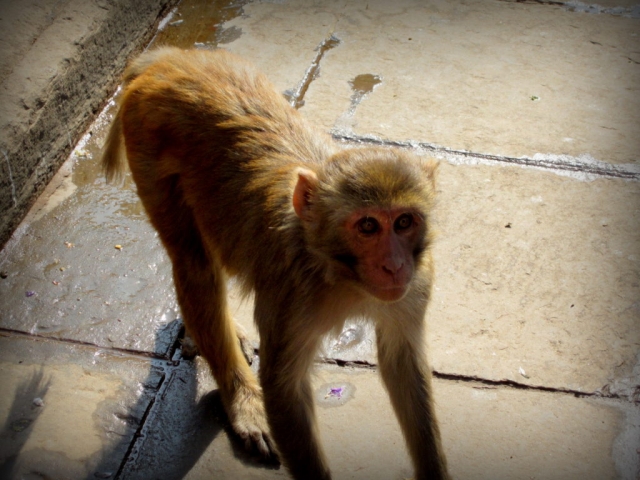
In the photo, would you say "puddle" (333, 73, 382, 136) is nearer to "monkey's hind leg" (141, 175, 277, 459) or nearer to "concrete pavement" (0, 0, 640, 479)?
"concrete pavement" (0, 0, 640, 479)

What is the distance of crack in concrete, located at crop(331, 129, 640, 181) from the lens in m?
5.60

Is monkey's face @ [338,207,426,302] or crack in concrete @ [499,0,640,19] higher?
monkey's face @ [338,207,426,302]

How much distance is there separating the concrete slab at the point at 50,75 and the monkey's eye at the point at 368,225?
3.01 meters

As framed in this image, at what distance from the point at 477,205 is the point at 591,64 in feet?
7.61

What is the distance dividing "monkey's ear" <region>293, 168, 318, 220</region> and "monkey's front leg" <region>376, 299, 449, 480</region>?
676 mm

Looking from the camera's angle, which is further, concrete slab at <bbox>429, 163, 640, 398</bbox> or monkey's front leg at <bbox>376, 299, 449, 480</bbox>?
concrete slab at <bbox>429, 163, 640, 398</bbox>

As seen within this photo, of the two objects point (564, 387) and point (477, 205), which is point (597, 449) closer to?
point (564, 387)

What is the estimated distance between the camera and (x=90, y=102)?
625cm

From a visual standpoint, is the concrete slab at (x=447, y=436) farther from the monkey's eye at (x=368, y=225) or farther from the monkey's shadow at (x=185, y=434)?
the monkey's eye at (x=368, y=225)

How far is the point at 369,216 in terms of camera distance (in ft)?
10.3

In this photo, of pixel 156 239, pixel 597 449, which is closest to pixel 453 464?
pixel 597 449

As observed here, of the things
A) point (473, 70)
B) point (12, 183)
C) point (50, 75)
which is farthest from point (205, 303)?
point (473, 70)

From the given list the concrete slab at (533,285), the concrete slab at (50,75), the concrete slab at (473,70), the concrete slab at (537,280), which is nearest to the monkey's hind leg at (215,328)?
the concrete slab at (533,285)

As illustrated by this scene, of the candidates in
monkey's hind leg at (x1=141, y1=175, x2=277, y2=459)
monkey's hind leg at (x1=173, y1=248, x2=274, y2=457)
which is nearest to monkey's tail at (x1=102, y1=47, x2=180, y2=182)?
monkey's hind leg at (x1=141, y1=175, x2=277, y2=459)
